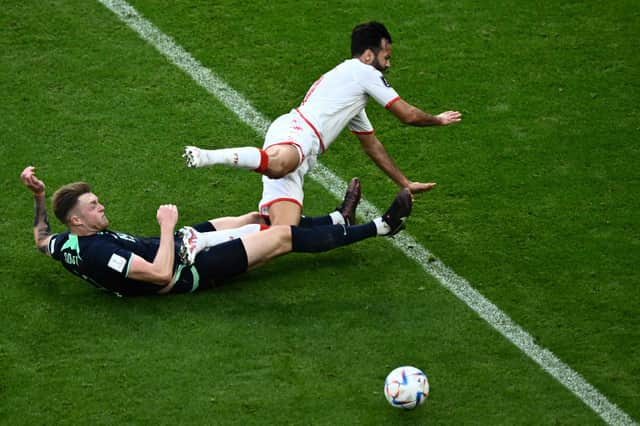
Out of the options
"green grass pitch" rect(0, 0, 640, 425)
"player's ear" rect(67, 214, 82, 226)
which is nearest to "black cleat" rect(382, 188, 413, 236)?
"green grass pitch" rect(0, 0, 640, 425)

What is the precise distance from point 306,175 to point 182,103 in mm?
1511

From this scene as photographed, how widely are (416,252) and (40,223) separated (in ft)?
9.60

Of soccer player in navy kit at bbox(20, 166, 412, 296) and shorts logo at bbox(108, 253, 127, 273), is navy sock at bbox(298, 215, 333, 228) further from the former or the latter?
shorts logo at bbox(108, 253, 127, 273)

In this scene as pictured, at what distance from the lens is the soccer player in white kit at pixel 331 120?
8594 mm

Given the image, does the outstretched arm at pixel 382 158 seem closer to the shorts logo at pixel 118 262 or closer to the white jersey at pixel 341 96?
the white jersey at pixel 341 96

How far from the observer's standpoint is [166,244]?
7.84 metres

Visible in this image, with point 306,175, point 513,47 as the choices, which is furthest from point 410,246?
point 513,47

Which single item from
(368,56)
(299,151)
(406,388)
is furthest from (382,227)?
(406,388)

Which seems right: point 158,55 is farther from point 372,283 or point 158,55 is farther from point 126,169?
point 372,283

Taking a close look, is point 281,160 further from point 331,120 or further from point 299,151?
point 331,120

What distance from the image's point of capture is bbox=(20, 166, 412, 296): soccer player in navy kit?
25.7ft

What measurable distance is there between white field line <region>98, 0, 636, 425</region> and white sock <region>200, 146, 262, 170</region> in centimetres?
141

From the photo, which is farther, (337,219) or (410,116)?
(337,219)

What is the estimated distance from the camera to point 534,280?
8.41 meters
